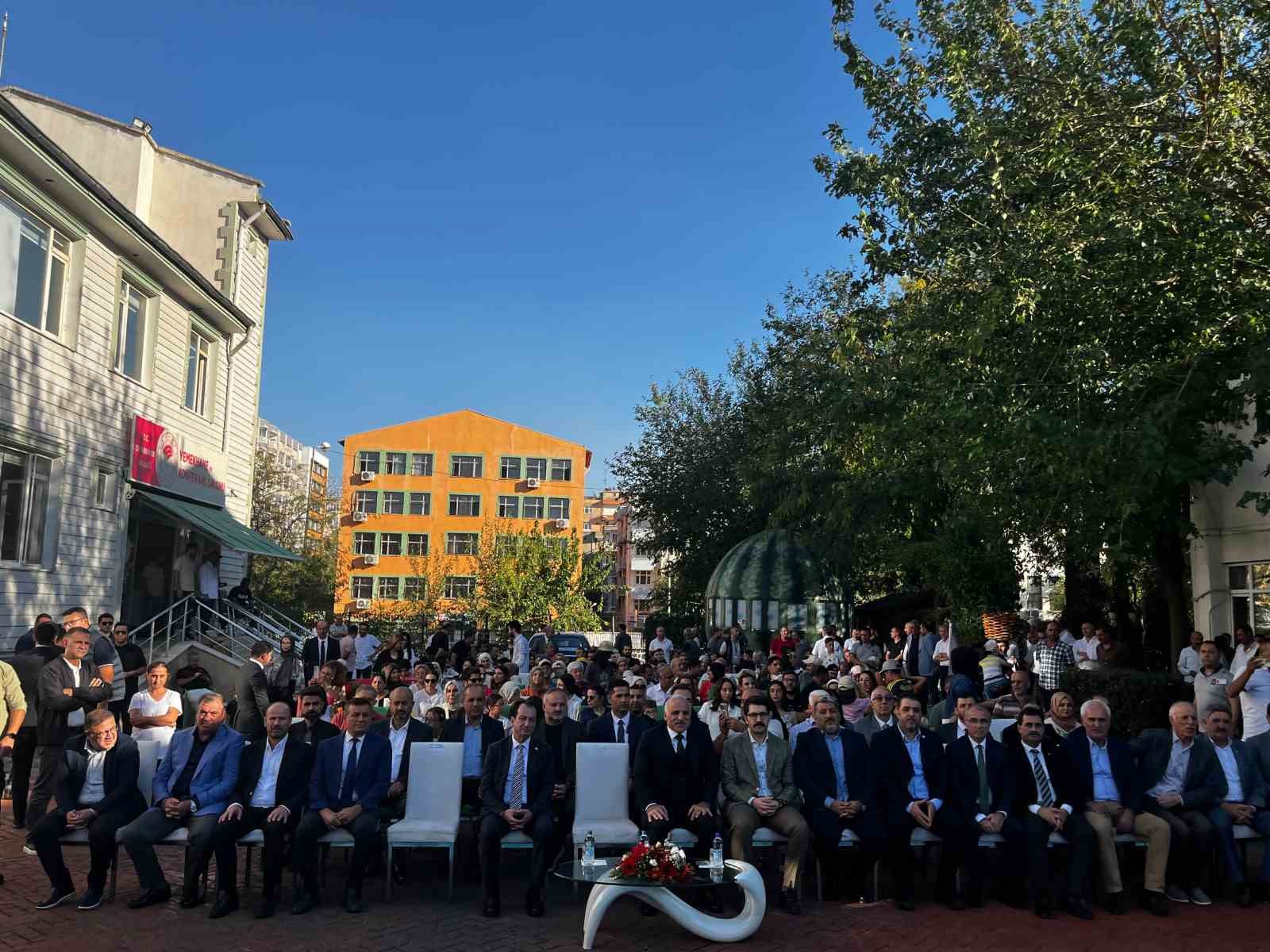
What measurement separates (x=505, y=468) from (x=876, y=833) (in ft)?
177

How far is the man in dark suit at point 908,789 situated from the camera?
715cm

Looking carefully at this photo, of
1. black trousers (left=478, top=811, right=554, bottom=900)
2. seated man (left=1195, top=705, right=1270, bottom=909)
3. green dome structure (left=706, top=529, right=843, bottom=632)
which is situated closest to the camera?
black trousers (left=478, top=811, right=554, bottom=900)

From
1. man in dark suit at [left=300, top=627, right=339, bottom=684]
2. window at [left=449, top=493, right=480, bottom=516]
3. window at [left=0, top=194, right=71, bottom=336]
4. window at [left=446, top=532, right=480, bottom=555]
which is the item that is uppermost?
window at [left=449, top=493, right=480, bottom=516]

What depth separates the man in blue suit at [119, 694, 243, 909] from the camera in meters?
6.83

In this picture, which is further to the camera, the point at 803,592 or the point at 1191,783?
the point at 803,592

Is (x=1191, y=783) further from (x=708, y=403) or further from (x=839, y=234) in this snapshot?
(x=708, y=403)

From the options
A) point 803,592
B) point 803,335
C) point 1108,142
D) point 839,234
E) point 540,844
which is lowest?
point 540,844

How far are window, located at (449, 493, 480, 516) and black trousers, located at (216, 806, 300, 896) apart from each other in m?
52.6

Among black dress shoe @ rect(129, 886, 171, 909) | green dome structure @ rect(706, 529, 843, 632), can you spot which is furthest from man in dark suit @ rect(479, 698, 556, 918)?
green dome structure @ rect(706, 529, 843, 632)

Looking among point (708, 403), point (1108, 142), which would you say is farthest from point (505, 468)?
point (1108, 142)

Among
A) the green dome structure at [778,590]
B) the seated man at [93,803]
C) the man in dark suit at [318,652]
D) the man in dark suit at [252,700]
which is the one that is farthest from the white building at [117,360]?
the green dome structure at [778,590]

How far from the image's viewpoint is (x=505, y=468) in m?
60.2

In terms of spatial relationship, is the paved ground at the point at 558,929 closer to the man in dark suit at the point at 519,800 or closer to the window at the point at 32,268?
the man in dark suit at the point at 519,800

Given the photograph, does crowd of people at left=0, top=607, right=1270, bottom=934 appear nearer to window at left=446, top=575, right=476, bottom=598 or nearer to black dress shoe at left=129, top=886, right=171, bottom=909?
black dress shoe at left=129, top=886, right=171, bottom=909
